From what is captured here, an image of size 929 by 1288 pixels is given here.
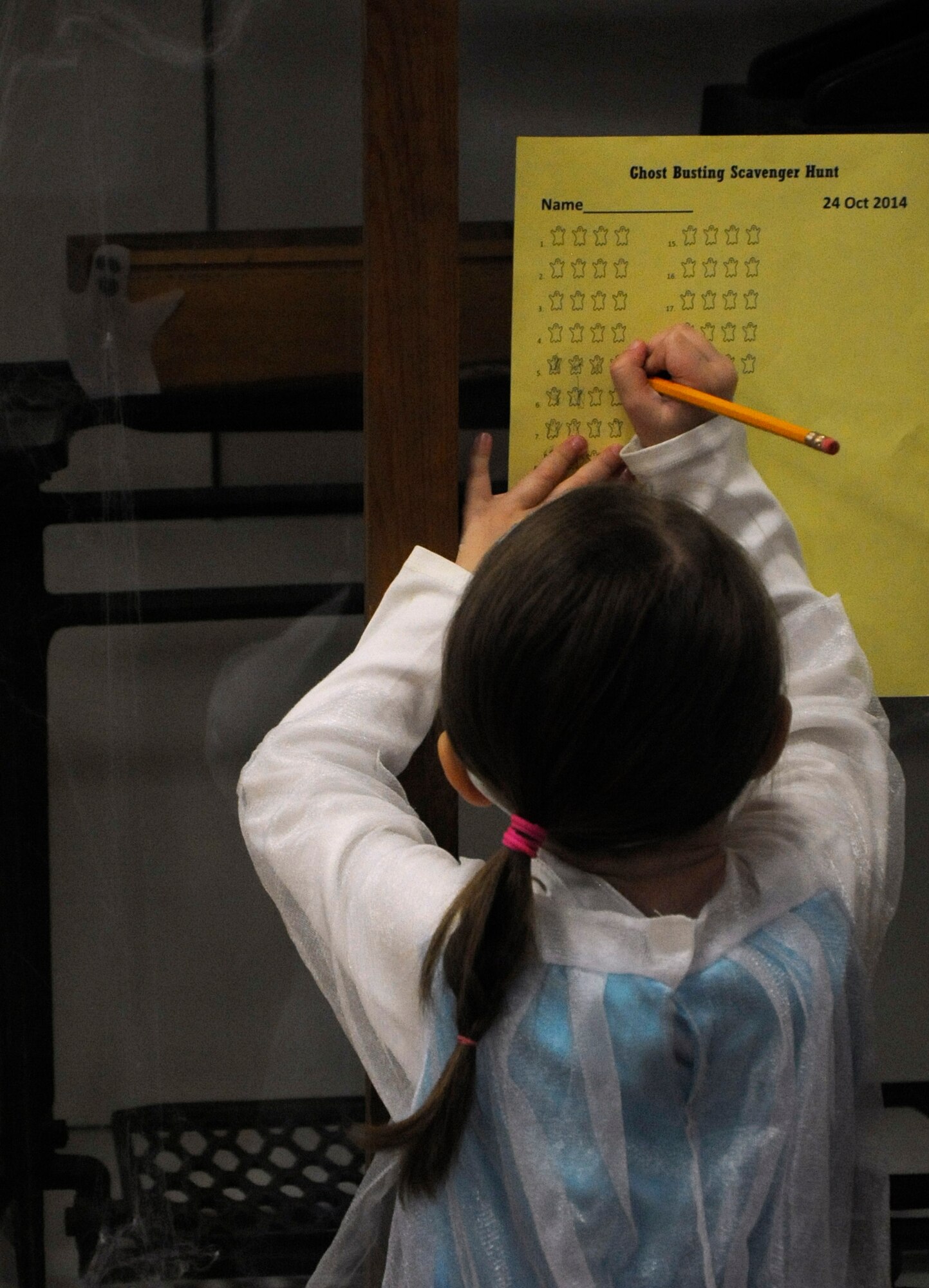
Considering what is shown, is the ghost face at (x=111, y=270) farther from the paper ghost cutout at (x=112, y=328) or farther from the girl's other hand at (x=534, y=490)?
the girl's other hand at (x=534, y=490)

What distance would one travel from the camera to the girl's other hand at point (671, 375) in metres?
0.88

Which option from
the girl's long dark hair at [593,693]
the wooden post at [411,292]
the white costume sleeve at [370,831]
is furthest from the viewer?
the wooden post at [411,292]

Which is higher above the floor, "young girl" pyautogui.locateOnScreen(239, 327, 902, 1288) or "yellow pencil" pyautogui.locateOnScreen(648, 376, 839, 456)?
"yellow pencil" pyautogui.locateOnScreen(648, 376, 839, 456)

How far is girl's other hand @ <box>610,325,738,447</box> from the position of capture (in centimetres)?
88

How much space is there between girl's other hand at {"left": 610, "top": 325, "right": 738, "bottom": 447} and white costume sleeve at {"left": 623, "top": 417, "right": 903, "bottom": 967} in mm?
18

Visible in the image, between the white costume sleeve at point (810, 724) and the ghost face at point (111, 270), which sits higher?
the ghost face at point (111, 270)

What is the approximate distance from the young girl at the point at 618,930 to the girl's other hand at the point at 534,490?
18cm

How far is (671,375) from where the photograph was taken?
896 mm

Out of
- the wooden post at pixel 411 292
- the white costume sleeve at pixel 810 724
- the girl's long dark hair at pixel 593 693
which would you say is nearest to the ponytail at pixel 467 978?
the girl's long dark hair at pixel 593 693

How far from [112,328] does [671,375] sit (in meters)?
0.38

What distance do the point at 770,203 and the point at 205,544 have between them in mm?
452

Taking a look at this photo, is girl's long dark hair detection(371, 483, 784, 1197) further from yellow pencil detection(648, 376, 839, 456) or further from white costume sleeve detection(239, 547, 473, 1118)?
yellow pencil detection(648, 376, 839, 456)

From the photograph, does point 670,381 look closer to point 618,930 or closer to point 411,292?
point 411,292

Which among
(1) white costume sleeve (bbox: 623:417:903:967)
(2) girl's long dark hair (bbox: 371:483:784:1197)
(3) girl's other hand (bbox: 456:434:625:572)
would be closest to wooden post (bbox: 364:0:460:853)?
(3) girl's other hand (bbox: 456:434:625:572)
